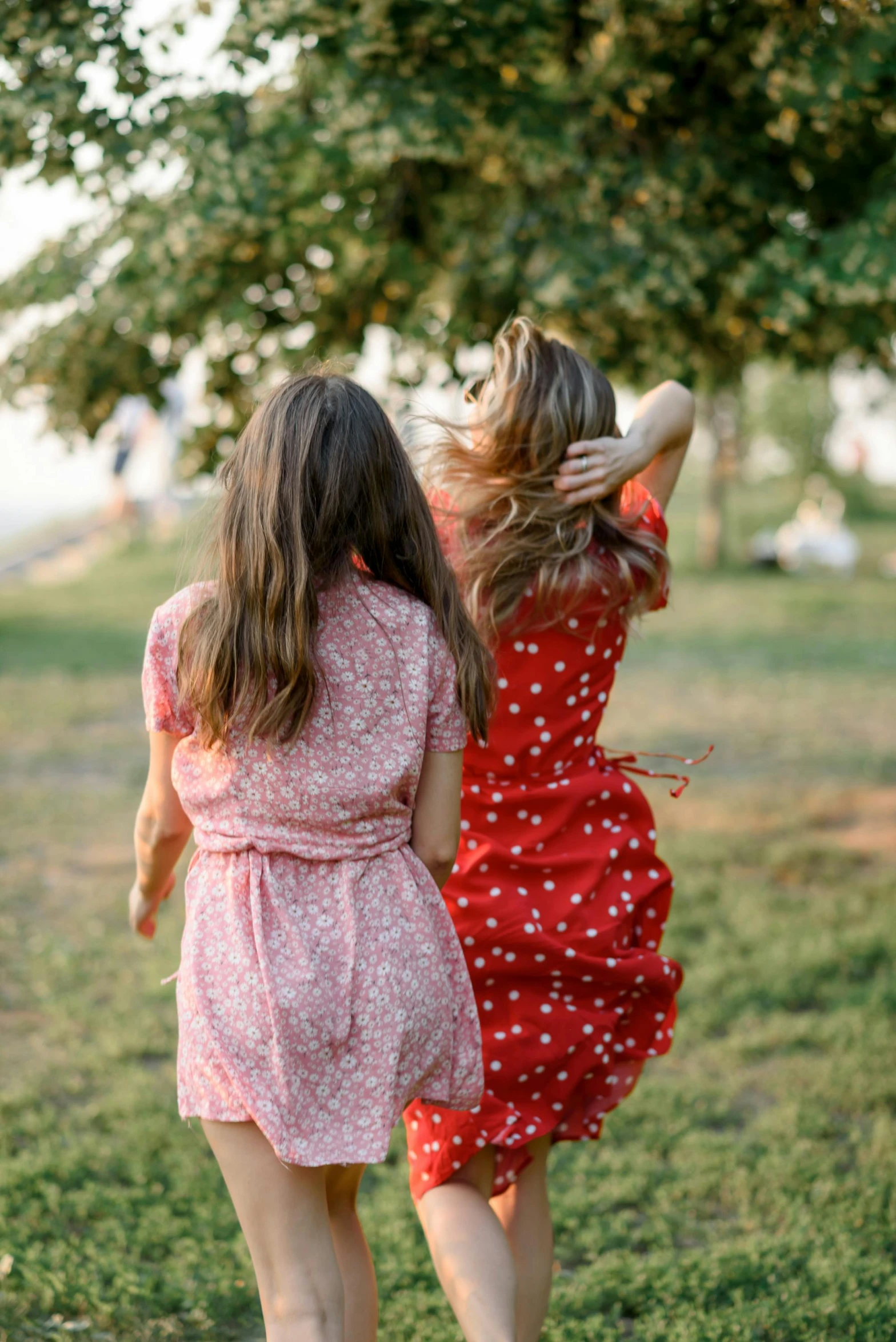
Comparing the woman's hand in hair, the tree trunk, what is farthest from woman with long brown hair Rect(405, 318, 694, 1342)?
the tree trunk

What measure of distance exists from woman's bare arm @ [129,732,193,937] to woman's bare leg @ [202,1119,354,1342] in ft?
1.51

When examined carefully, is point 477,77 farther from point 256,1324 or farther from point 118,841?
point 118,841

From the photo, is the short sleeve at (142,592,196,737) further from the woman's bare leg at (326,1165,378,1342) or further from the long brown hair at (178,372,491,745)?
the woman's bare leg at (326,1165,378,1342)

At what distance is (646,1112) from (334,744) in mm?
2366

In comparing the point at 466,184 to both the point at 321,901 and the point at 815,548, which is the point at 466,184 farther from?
the point at 815,548

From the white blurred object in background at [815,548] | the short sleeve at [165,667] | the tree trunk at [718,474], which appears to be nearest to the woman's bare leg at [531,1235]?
the short sleeve at [165,667]

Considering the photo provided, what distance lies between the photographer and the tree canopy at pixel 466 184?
3521mm

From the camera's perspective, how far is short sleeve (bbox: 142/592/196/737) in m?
1.93

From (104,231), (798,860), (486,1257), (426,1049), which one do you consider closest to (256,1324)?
(486,1257)

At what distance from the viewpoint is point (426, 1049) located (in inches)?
79.0

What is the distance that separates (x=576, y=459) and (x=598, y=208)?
211 cm

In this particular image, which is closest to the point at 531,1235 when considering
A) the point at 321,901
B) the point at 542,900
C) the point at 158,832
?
the point at 542,900

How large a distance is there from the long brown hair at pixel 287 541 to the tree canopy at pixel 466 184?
188 centimetres

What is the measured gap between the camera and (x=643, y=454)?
246 centimetres
